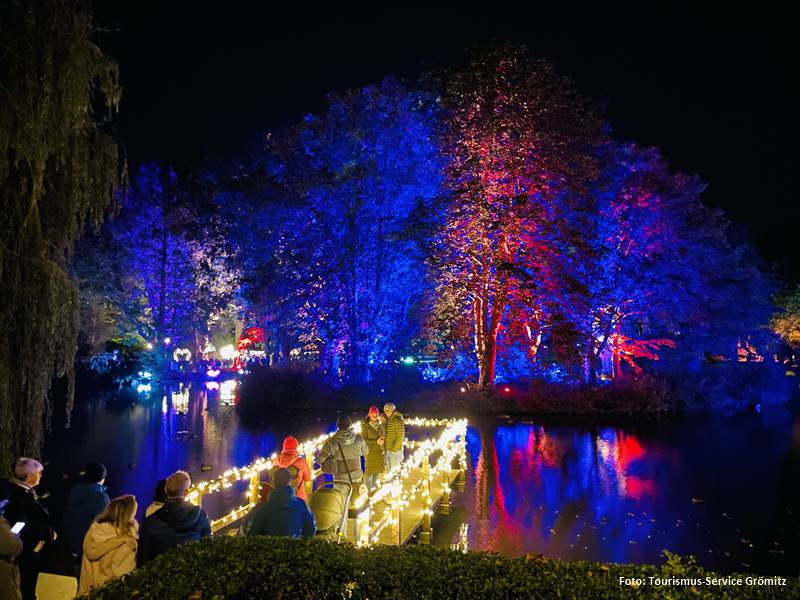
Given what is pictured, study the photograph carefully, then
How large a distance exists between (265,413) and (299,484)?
2037cm

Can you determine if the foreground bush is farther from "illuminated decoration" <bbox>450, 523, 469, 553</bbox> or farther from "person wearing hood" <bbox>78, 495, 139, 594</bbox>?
"illuminated decoration" <bbox>450, 523, 469, 553</bbox>

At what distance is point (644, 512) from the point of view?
1190 centimetres

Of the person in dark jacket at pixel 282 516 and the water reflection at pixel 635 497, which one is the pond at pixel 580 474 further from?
the person in dark jacket at pixel 282 516

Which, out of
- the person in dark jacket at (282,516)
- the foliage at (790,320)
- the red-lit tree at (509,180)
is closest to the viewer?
the person in dark jacket at (282,516)

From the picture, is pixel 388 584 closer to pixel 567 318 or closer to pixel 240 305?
pixel 567 318

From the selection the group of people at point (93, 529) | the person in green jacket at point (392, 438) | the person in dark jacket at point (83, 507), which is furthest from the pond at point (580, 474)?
the group of people at point (93, 529)

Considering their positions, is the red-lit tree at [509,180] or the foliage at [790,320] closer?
the red-lit tree at [509,180]

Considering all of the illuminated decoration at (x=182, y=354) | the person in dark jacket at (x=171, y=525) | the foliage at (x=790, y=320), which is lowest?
the person in dark jacket at (x=171, y=525)

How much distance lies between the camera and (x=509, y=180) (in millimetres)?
29156

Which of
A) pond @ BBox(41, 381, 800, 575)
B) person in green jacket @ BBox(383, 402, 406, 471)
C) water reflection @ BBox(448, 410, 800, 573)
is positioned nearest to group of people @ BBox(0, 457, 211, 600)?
pond @ BBox(41, 381, 800, 575)

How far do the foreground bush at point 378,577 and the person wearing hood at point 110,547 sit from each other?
0.37m

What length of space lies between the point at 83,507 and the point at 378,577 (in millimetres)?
3664

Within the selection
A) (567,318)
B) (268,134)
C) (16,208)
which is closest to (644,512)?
(16,208)

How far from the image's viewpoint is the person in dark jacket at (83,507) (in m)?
6.69
